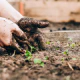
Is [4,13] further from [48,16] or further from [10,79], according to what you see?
[48,16]

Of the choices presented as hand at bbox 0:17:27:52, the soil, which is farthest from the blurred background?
the soil

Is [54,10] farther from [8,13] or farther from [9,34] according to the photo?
[9,34]

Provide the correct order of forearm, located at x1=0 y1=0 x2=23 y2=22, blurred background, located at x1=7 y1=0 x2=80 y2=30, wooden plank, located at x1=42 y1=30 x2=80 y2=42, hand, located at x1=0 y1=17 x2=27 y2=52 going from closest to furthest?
hand, located at x1=0 y1=17 x2=27 y2=52 → forearm, located at x1=0 y1=0 x2=23 y2=22 → wooden plank, located at x1=42 y1=30 x2=80 y2=42 → blurred background, located at x1=7 y1=0 x2=80 y2=30

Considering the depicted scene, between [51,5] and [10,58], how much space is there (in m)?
4.27

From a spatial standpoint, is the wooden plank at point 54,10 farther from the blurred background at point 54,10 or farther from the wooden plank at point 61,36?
the wooden plank at point 61,36

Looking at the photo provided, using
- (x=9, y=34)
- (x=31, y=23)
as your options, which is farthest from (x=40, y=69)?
(x=31, y=23)

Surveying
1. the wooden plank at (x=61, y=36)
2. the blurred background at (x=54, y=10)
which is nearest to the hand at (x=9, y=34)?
the wooden plank at (x=61, y=36)

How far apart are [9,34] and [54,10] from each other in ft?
13.4

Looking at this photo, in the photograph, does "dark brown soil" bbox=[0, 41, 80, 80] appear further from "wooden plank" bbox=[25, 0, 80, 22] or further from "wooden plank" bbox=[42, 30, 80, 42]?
"wooden plank" bbox=[25, 0, 80, 22]

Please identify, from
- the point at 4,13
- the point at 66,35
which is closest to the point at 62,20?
the point at 66,35

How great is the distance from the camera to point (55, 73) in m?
2.09

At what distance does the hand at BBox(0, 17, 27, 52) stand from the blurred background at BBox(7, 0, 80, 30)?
3.68 meters

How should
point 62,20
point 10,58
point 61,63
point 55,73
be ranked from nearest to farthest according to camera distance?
point 55,73, point 61,63, point 10,58, point 62,20

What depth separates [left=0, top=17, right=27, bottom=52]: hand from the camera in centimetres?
273
